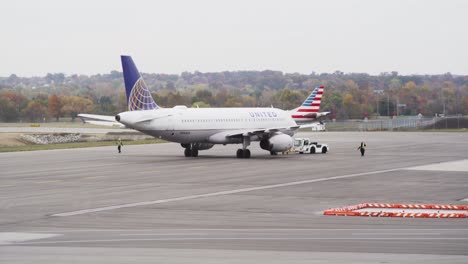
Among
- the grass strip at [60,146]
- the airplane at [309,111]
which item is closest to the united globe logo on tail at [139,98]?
the airplane at [309,111]

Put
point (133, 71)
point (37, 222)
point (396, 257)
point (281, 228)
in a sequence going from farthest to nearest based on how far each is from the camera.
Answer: point (133, 71)
point (37, 222)
point (281, 228)
point (396, 257)

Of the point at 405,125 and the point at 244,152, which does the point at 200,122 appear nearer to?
the point at 244,152

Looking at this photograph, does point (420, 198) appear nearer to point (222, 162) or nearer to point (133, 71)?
point (222, 162)

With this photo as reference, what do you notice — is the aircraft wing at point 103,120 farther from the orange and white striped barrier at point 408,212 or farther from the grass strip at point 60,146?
the orange and white striped barrier at point 408,212

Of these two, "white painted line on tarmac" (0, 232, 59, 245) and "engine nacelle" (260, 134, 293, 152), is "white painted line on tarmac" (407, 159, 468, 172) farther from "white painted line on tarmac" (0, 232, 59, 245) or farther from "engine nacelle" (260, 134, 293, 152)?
"white painted line on tarmac" (0, 232, 59, 245)

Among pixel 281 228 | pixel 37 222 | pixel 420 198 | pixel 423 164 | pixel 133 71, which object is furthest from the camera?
pixel 133 71

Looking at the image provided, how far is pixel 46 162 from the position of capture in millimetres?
63438

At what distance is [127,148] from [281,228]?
58.6m

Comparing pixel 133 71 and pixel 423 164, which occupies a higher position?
pixel 133 71

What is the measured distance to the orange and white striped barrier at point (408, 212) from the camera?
99.6 feet

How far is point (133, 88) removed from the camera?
207 ft

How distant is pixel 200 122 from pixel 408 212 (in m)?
35.2

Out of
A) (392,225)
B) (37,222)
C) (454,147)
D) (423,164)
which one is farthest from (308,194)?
(454,147)

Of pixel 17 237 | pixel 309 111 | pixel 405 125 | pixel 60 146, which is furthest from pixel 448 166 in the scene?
pixel 405 125
